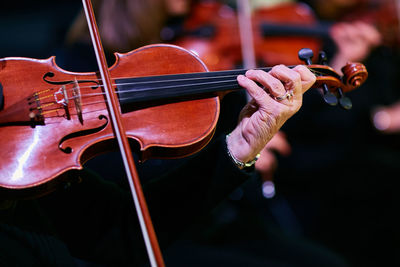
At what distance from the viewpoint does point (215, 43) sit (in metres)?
1.63

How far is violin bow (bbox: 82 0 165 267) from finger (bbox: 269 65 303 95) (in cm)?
28

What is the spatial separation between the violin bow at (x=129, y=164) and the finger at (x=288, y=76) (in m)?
0.28

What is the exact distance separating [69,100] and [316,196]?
167cm

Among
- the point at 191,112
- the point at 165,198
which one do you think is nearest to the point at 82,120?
the point at 191,112

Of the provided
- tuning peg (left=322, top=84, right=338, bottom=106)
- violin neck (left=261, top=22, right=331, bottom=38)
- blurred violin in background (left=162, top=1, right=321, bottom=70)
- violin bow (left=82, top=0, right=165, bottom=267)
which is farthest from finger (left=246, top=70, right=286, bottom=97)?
violin neck (left=261, top=22, right=331, bottom=38)

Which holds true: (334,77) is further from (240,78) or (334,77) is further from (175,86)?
(175,86)

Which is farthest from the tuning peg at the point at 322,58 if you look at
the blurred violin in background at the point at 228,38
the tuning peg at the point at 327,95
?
the blurred violin in background at the point at 228,38

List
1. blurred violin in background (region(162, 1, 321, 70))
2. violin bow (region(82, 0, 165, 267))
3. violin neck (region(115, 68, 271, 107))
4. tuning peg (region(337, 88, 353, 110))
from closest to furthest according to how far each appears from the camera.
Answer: violin bow (region(82, 0, 165, 267))
violin neck (region(115, 68, 271, 107))
tuning peg (region(337, 88, 353, 110))
blurred violin in background (region(162, 1, 321, 70))

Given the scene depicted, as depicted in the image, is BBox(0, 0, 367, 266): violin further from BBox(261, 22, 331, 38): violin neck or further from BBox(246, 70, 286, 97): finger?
BBox(261, 22, 331, 38): violin neck

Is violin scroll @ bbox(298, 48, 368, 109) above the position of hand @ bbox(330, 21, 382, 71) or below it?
below

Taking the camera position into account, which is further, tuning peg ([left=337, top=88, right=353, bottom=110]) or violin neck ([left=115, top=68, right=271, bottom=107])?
tuning peg ([left=337, top=88, right=353, bottom=110])

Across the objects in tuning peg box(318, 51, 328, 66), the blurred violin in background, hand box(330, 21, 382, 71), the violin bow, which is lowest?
the violin bow

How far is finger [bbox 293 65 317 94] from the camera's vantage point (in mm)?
653

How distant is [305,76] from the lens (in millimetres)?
656
